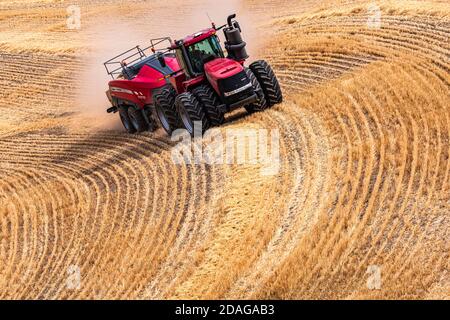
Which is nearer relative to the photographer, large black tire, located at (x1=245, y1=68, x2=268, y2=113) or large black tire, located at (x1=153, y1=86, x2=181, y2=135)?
large black tire, located at (x1=245, y1=68, x2=268, y2=113)

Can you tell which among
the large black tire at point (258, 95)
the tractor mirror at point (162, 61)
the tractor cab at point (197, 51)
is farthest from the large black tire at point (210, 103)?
the tractor mirror at point (162, 61)

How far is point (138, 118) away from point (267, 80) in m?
4.81

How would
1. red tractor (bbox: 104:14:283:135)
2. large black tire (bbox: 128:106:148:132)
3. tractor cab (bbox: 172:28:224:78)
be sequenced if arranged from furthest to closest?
large black tire (bbox: 128:106:148:132)
tractor cab (bbox: 172:28:224:78)
red tractor (bbox: 104:14:283:135)

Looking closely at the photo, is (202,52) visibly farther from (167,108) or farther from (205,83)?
(167,108)

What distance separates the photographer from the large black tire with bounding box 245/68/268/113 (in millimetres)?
19531

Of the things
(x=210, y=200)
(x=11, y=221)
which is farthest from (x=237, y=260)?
(x=11, y=221)

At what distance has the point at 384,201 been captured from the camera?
14.4 m

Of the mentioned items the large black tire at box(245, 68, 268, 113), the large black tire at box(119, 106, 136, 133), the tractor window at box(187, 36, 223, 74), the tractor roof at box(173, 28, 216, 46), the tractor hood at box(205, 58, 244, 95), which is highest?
the tractor roof at box(173, 28, 216, 46)

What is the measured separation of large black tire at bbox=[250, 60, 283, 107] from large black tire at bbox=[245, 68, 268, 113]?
0.57ft

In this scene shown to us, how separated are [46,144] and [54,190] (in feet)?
18.9

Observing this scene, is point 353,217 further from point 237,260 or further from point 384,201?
point 237,260

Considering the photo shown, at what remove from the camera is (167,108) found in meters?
20.4

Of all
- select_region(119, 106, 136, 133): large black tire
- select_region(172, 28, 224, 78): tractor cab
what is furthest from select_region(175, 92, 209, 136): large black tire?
select_region(119, 106, 136, 133): large black tire

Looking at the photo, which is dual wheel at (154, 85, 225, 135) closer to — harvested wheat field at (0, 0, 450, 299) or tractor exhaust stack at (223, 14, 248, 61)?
harvested wheat field at (0, 0, 450, 299)
